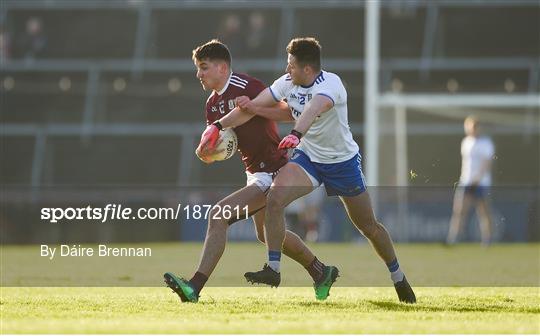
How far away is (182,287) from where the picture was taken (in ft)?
27.1

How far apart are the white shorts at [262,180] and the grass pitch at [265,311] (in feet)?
2.67

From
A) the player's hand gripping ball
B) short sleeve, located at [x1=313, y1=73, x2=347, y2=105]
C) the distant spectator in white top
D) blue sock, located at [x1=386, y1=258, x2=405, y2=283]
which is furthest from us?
the distant spectator in white top

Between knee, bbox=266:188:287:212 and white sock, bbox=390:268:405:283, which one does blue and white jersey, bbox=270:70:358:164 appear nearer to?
knee, bbox=266:188:287:212

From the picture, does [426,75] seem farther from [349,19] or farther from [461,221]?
[461,221]

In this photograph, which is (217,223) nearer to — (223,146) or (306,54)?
(223,146)

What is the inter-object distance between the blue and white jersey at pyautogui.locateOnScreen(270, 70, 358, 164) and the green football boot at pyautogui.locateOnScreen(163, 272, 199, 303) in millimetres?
1243

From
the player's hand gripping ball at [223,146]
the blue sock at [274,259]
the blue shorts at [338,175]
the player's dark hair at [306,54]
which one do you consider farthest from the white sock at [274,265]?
the player's dark hair at [306,54]

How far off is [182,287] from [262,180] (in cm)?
104

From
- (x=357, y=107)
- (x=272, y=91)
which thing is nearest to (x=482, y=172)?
(x=357, y=107)

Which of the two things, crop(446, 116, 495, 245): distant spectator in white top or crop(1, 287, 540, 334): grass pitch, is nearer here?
crop(1, 287, 540, 334): grass pitch

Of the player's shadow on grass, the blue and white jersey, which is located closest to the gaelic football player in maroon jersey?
the blue and white jersey

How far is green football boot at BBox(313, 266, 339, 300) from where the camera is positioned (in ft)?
29.0

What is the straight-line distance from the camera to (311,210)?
67.3 ft

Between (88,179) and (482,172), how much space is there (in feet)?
25.5
